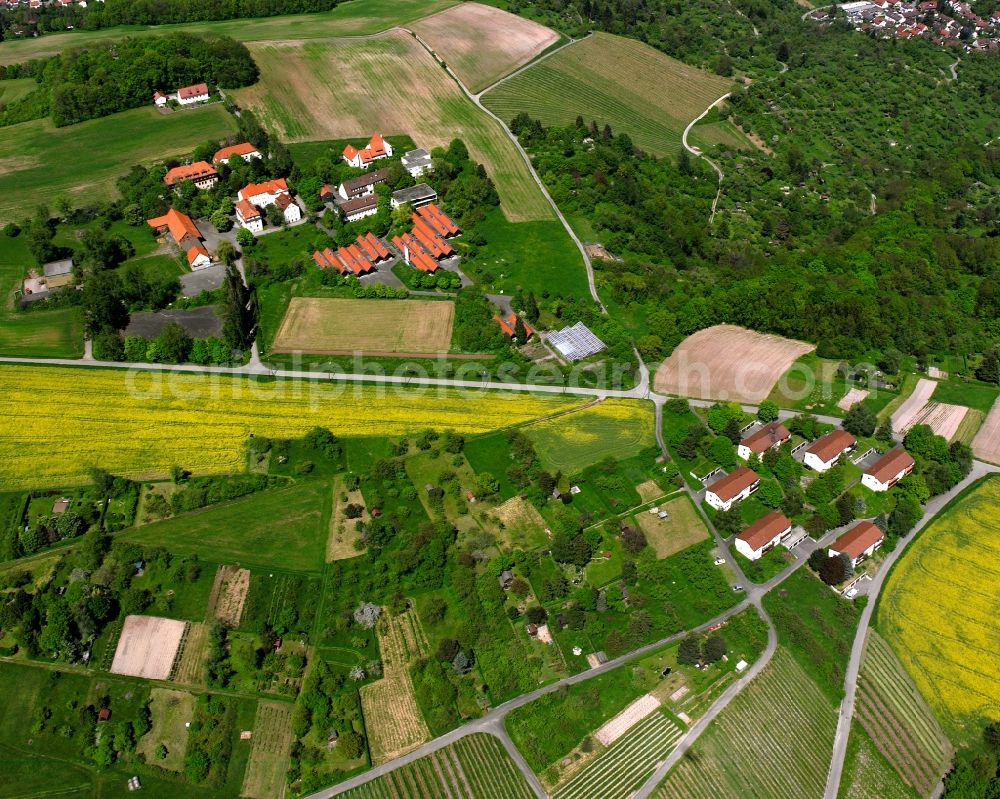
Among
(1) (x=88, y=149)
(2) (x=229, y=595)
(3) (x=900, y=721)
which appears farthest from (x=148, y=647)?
(1) (x=88, y=149)

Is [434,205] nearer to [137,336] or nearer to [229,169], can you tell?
[229,169]

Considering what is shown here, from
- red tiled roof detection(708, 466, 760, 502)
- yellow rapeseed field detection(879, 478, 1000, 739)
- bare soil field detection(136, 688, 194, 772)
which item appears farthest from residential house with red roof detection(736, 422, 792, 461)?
bare soil field detection(136, 688, 194, 772)

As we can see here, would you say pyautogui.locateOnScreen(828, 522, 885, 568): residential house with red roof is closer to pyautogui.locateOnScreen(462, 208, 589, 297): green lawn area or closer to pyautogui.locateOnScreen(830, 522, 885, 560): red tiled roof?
pyautogui.locateOnScreen(830, 522, 885, 560): red tiled roof

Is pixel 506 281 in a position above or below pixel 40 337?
above

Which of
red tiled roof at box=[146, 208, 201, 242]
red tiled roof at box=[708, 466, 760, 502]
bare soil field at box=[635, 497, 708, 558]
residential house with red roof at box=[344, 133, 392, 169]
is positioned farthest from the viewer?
residential house with red roof at box=[344, 133, 392, 169]

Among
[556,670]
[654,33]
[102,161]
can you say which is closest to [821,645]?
[556,670]

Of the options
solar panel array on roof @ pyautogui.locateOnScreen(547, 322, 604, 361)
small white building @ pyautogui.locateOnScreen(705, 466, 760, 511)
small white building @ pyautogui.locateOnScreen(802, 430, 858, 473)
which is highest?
small white building @ pyautogui.locateOnScreen(802, 430, 858, 473)

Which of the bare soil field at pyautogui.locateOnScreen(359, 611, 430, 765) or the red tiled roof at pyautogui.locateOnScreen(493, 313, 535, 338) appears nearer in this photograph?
the bare soil field at pyautogui.locateOnScreen(359, 611, 430, 765)

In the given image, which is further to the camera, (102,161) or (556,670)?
(102,161)
